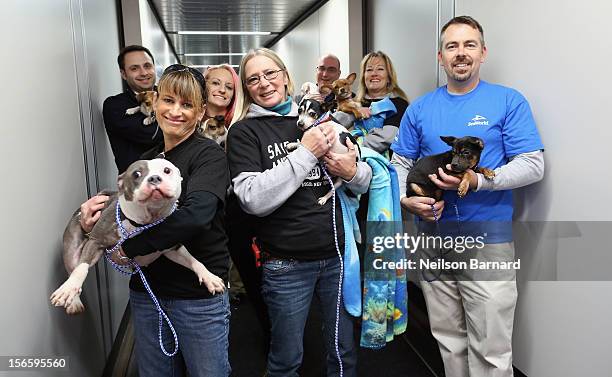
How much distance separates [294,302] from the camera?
1.75 meters

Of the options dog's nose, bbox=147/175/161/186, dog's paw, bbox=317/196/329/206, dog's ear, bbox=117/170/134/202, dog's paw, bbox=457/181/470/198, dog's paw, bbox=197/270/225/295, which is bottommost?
dog's paw, bbox=197/270/225/295

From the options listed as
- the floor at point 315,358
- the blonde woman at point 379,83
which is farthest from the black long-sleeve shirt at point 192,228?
the blonde woman at point 379,83

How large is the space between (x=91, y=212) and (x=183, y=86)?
484mm

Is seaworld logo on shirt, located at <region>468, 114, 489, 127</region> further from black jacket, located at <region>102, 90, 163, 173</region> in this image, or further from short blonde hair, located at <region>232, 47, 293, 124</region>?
black jacket, located at <region>102, 90, 163, 173</region>

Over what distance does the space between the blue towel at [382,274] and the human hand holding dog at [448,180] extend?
0.21 metres

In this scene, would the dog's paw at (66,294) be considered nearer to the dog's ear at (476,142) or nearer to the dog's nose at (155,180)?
the dog's nose at (155,180)

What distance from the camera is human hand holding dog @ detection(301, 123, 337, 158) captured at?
161 centimetres

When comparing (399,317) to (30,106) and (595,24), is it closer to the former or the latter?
(595,24)

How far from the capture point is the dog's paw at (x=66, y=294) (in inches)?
49.1

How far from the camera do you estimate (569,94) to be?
179cm

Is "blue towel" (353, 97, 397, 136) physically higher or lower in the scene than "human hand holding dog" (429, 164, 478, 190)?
higher

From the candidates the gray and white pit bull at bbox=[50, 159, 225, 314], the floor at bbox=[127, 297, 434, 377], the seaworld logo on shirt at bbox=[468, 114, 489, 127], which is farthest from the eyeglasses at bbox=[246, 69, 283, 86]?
the floor at bbox=[127, 297, 434, 377]

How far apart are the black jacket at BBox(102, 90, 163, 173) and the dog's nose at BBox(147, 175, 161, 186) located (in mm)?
1259

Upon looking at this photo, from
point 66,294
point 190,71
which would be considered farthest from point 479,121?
point 66,294
